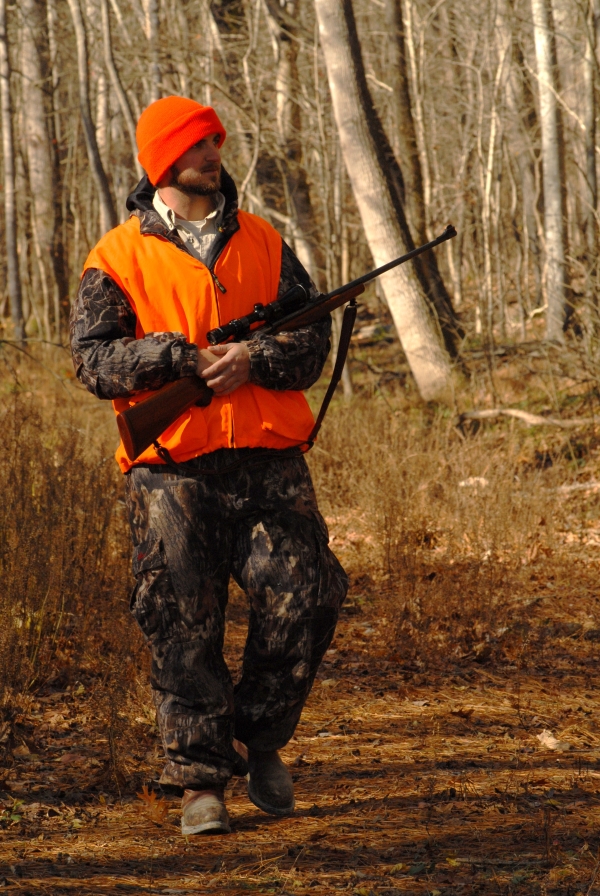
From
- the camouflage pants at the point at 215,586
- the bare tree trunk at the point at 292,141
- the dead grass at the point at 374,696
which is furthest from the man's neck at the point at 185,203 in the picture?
the bare tree trunk at the point at 292,141

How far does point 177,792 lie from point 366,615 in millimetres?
3142

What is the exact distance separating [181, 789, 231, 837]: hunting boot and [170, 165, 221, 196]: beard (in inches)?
81.7

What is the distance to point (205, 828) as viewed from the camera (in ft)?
11.2

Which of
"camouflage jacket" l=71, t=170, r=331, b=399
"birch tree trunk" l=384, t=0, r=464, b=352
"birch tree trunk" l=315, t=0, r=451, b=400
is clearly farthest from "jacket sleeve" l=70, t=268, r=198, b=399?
"birch tree trunk" l=384, t=0, r=464, b=352

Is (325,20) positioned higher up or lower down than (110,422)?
higher up

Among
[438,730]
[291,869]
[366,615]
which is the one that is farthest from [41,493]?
[291,869]

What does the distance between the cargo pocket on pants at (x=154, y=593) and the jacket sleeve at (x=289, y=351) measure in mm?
666

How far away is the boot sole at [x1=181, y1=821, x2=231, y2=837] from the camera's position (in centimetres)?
340

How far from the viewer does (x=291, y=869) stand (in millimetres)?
3096

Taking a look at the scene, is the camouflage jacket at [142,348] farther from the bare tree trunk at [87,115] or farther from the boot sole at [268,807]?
the bare tree trunk at [87,115]

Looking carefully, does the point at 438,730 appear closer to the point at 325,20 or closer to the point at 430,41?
the point at 325,20

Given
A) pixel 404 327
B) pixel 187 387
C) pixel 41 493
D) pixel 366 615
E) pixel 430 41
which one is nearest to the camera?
pixel 187 387

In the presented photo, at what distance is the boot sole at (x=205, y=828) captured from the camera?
3404 mm

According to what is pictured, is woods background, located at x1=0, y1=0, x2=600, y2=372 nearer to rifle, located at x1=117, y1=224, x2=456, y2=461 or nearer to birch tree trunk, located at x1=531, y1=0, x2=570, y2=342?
birch tree trunk, located at x1=531, y1=0, x2=570, y2=342
